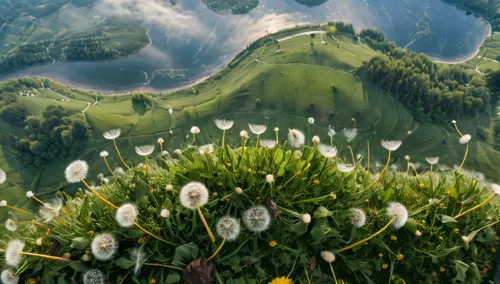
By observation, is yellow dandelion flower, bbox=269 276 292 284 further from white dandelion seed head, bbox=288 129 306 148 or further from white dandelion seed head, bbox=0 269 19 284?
white dandelion seed head, bbox=0 269 19 284

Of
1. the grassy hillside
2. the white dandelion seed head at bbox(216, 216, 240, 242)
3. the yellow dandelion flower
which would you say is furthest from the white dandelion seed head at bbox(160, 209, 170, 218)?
the grassy hillside

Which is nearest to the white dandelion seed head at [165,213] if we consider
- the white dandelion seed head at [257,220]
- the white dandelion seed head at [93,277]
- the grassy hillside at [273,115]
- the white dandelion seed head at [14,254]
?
the white dandelion seed head at [257,220]

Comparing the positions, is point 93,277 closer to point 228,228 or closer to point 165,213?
point 165,213

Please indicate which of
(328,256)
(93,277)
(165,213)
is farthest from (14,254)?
(328,256)

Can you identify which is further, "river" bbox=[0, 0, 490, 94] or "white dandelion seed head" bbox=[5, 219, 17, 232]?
"river" bbox=[0, 0, 490, 94]

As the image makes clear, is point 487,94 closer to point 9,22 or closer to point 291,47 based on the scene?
point 291,47

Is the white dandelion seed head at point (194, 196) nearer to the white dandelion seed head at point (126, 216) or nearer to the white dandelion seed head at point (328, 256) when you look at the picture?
the white dandelion seed head at point (126, 216)
